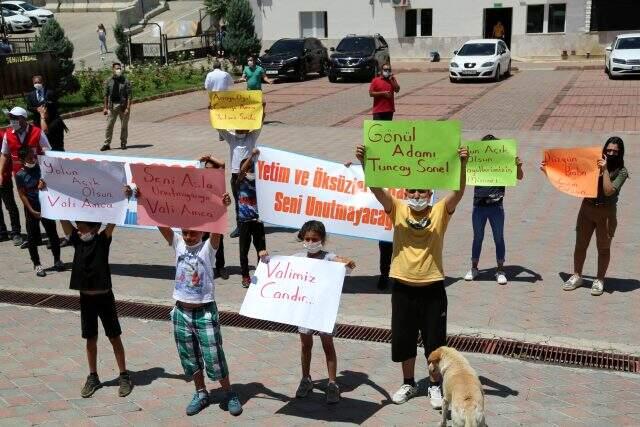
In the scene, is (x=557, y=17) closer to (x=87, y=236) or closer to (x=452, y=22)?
(x=452, y=22)

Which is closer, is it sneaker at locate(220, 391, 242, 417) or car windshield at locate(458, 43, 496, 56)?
sneaker at locate(220, 391, 242, 417)

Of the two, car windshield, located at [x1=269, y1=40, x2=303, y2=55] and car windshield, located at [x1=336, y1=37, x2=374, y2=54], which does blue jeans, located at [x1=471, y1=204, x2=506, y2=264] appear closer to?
car windshield, located at [x1=336, y1=37, x2=374, y2=54]

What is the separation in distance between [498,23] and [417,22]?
168 inches

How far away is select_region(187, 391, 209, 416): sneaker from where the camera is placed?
19.2ft

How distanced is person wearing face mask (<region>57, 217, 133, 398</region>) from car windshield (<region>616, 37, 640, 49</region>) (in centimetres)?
2697

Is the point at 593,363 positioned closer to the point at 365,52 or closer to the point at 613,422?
the point at 613,422

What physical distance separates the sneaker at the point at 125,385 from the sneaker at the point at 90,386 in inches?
8.1

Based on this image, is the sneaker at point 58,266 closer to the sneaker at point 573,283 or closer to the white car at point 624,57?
the sneaker at point 573,283

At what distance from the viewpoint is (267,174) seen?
8445mm

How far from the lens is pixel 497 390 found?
6137mm

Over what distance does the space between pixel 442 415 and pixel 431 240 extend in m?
1.31

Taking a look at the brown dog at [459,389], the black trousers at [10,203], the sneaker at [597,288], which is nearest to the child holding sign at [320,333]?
the brown dog at [459,389]

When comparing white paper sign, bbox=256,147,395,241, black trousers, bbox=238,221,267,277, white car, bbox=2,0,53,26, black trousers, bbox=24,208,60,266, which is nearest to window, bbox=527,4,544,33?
white car, bbox=2,0,53,26

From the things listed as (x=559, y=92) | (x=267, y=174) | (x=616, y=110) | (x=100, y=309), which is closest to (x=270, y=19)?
(x=559, y=92)
